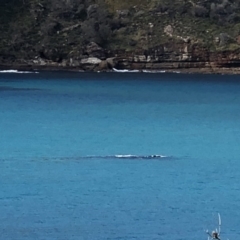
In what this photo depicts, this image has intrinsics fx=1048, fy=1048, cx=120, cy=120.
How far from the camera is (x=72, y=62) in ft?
426

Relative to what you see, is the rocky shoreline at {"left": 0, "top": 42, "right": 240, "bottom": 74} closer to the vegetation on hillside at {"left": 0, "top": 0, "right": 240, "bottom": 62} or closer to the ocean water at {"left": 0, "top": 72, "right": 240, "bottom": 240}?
the vegetation on hillside at {"left": 0, "top": 0, "right": 240, "bottom": 62}

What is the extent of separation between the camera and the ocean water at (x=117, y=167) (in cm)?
3534

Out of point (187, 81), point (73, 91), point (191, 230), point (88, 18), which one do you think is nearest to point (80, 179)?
point (191, 230)

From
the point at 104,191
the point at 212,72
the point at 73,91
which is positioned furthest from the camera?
the point at 212,72

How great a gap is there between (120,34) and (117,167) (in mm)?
88074

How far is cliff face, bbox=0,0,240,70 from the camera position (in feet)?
420

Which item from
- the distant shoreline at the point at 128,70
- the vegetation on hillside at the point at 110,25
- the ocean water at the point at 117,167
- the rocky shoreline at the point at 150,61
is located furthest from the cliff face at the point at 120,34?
the ocean water at the point at 117,167

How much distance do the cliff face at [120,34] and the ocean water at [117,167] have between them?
35.5 meters

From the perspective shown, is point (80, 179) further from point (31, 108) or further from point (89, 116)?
point (31, 108)

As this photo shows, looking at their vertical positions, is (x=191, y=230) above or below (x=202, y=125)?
above

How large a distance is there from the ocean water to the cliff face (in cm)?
3547

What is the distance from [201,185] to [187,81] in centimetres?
7241

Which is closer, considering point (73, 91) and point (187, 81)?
point (73, 91)

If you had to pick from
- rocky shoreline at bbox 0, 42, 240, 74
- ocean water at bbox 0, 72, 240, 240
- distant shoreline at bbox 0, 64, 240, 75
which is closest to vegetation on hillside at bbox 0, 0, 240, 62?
rocky shoreline at bbox 0, 42, 240, 74
